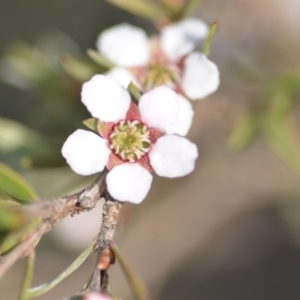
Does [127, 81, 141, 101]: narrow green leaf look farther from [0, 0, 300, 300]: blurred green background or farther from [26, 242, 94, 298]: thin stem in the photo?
[0, 0, 300, 300]: blurred green background

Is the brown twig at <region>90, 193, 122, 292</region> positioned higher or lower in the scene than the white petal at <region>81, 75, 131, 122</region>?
lower

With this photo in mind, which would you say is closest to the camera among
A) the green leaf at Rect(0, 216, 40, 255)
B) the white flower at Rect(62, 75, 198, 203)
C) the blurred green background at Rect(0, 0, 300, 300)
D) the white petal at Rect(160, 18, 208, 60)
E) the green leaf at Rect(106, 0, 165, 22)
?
the green leaf at Rect(0, 216, 40, 255)

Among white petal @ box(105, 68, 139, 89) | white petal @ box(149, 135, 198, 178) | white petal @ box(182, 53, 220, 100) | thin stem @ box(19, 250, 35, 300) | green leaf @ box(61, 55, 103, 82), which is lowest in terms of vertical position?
thin stem @ box(19, 250, 35, 300)

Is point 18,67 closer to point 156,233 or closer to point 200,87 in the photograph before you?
point 200,87

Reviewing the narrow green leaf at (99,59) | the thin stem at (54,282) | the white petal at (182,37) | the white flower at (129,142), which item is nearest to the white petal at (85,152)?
the white flower at (129,142)

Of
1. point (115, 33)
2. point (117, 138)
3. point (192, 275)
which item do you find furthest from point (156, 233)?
point (117, 138)

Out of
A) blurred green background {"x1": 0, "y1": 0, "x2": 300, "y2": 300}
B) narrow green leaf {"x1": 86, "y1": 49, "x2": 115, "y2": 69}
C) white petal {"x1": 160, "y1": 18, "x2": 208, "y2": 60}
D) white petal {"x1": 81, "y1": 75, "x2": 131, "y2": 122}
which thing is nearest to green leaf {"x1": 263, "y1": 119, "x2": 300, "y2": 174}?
blurred green background {"x1": 0, "y1": 0, "x2": 300, "y2": 300}

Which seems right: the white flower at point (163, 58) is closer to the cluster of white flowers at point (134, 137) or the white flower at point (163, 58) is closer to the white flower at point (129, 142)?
the cluster of white flowers at point (134, 137)

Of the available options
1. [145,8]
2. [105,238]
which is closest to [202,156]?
[145,8]
